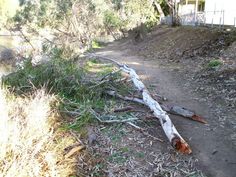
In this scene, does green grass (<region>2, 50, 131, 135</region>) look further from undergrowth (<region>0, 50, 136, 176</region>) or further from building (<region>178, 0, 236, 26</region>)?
building (<region>178, 0, 236, 26</region>)

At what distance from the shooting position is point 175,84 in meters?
11.2

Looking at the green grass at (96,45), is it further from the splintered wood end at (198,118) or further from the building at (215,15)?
the splintered wood end at (198,118)

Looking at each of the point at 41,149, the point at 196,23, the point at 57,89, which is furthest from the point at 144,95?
the point at 196,23

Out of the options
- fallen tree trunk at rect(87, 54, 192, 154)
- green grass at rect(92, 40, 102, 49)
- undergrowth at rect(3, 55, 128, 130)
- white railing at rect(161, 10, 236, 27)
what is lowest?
green grass at rect(92, 40, 102, 49)

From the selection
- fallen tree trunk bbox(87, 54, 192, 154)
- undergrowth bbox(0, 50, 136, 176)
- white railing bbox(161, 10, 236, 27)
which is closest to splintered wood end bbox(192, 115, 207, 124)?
fallen tree trunk bbox(87, 54, 192, 154)

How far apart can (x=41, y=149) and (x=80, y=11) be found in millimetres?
23477

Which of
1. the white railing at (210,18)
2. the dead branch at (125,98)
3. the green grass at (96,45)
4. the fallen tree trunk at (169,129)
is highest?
the fallen tree trunk at (169,129)

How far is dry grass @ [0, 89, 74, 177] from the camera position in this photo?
15.9ft

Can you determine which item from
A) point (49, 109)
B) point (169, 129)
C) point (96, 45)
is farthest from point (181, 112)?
point (96, 45)

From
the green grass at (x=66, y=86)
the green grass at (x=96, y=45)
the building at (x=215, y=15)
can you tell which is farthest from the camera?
the green grass at (x=96, y=45)

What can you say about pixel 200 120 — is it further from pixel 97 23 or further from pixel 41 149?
pixel 97 23

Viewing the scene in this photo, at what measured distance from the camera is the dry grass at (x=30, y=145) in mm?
4840

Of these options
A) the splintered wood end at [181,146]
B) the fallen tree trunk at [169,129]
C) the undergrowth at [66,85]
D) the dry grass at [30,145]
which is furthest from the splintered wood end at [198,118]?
the dry grass at [30,145]

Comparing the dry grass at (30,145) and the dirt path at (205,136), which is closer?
the dry grass at (30,145)
